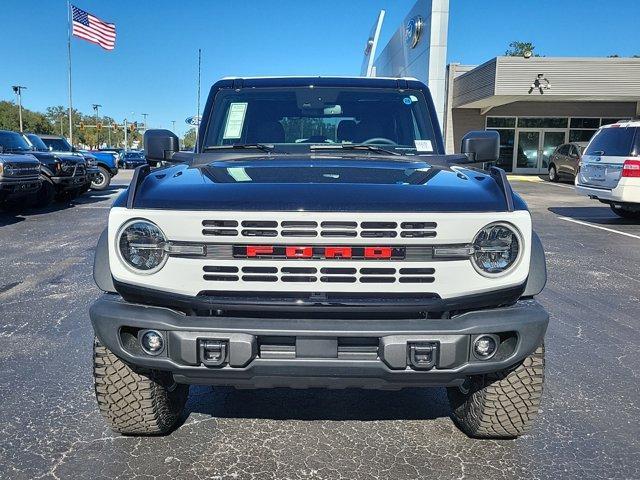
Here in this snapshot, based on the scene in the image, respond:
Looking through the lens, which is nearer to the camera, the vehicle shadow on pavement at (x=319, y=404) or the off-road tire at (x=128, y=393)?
the off-road tire at (x=128, y=393)

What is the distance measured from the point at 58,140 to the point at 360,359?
1650 cm

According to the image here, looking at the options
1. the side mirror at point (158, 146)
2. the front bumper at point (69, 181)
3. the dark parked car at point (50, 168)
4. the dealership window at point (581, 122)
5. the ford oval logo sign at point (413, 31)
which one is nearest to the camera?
the side mirror at point (158, 146)

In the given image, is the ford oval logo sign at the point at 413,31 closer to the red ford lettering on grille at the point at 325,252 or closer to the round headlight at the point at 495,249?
the round headlight at the point at 495,249

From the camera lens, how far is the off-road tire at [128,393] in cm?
262

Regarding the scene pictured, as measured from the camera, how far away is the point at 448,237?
2.25 metres

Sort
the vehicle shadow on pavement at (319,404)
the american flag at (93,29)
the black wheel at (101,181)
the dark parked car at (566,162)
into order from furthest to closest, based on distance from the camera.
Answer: the american flag at (93,29), the dark parked car at (566,162), the black wheel at (101,181), the vehicle shadow on pavement at (319,404)

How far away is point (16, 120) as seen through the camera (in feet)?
270

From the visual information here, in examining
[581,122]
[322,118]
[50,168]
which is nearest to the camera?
[322,118]

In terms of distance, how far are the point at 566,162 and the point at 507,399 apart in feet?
75.1

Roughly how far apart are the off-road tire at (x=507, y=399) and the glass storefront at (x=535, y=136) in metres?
27.8

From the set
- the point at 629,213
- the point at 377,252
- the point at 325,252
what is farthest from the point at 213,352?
the point at 629,213

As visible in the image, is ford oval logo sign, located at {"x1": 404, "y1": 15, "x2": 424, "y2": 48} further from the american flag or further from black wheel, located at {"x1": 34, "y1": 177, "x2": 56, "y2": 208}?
black wheel, located at {"x1": 34, "y1": 177, "x2": 56, "y2": 208}

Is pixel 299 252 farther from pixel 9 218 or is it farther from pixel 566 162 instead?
pixel 566 162

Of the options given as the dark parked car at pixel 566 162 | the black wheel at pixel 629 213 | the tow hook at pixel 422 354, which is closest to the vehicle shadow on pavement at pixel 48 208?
the tow hook at pixel 422 354
